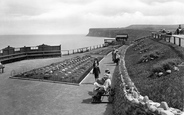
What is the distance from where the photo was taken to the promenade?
10.1 m

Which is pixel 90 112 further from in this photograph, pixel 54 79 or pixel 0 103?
pixel 54 79

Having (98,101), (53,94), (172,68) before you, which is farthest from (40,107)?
(172,68)

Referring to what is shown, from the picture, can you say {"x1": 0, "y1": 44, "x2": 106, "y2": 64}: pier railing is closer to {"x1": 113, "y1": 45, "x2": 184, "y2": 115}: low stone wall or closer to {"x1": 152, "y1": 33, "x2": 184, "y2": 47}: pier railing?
{"x1": 152, "y1": 33, "x2": 184, "y2": 47}: pier railing

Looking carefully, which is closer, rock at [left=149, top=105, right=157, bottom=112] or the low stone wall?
the low stone wall

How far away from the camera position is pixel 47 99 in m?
12.0

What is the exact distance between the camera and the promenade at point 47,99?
1009 centimetres

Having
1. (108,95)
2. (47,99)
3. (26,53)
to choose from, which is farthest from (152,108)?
(26,53)

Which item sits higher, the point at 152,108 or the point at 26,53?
the point at 26,53

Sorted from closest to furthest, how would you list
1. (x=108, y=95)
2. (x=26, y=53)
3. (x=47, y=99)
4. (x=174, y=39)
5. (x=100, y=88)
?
(x=100, y=88), (x=47, y=99), (x=108, y=95), (x=174, y=39), (x=26, y=53)

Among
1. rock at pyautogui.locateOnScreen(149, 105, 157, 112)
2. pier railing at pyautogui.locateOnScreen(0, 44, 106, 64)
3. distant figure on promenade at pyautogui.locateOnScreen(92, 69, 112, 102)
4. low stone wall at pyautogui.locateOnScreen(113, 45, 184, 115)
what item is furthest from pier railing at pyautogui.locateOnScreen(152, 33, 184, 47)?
pier railing at pyautogui.locateOnScreen(0, 44, 106, 64)

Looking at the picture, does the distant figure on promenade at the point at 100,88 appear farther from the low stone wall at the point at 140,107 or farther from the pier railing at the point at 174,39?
the pier railing at the point at 174,39

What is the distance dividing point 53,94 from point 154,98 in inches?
271

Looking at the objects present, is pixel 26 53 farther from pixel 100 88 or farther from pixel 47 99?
pixel 100 88

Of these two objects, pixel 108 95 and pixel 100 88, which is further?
pixel 108 95
